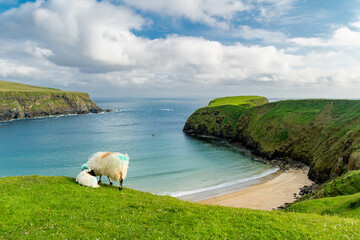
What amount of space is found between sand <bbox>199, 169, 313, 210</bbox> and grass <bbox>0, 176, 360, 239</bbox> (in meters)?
25.6

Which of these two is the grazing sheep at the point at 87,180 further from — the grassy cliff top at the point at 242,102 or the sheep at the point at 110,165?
the grassy cliff top at the point at 242,102

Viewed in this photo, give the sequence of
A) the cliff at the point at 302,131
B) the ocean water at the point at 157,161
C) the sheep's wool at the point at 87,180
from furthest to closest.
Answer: the ocean water at the point at 157,161 → the cliff at the point at 302,131 → the sheep's wool at the point at 87,180

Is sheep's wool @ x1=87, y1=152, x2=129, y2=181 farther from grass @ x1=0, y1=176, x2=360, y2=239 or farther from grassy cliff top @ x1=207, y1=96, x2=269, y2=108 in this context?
grassy cliff top @ x1=207, y1=96, x2=269, y2=108

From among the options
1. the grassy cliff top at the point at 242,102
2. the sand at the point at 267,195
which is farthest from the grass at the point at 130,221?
the grassy cliff top at the point at 242,102

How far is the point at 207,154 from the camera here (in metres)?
74.6

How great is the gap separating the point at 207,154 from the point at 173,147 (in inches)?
637

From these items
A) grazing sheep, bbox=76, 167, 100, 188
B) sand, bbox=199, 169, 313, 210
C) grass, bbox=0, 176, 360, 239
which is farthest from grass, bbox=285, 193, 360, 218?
grazing sheep, bbox=76, 167, 100, 188

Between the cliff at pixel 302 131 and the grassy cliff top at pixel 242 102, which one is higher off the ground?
the grassy cliff top at pixel 242 102

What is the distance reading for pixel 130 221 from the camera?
42.4 ft

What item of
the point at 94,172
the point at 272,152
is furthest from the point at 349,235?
the point at 272,152

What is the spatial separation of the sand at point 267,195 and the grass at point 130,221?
2565cm

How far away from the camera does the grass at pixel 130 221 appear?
11234 mm

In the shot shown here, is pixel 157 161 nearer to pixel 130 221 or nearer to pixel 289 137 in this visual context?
pixel 289 137

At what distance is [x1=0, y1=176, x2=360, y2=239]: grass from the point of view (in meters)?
11.2
